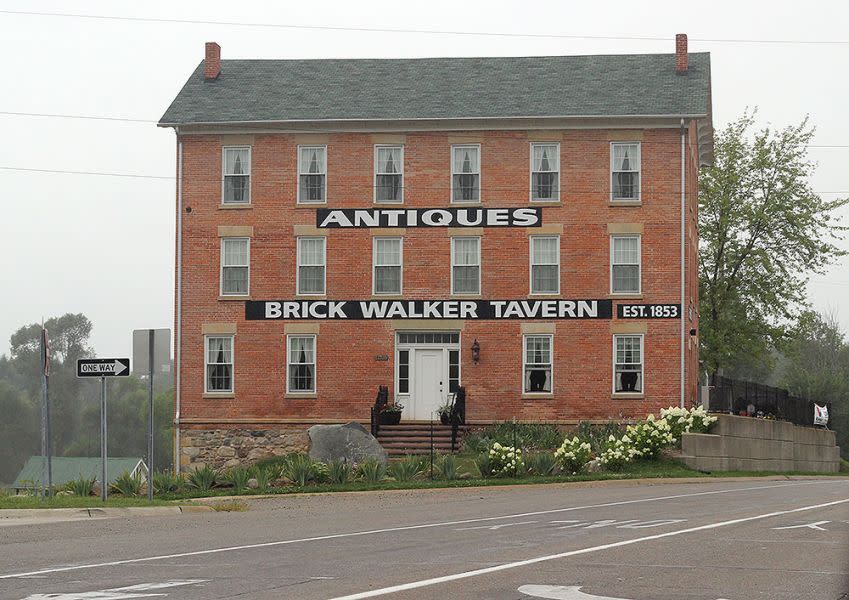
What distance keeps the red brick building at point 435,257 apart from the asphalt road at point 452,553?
1676cm

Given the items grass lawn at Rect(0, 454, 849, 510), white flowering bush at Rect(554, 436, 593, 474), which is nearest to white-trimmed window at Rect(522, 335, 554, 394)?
grass lawn at Rect(0, 454, 849, 510)

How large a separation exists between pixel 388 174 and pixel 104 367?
65.3 ft

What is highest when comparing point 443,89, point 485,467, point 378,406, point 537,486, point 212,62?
point 212,62

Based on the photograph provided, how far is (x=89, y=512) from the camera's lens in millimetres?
20375

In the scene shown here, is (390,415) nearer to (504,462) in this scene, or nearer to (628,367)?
(628,367)

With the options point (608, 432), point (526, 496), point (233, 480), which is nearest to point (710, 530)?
point (526, 496)

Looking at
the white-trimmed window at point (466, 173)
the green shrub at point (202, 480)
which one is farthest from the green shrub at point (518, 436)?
the green shrub at point (202, 480)

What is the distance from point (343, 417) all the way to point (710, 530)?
2417cm

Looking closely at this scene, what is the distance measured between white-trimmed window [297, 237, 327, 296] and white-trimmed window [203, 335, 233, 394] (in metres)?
2.75

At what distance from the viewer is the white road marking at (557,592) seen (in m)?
10.2

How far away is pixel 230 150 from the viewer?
135ft

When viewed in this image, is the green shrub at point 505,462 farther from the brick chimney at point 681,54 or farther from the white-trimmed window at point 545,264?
the brick chimney at point 681,54

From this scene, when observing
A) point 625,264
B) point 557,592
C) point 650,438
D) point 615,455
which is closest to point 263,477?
point 615,455

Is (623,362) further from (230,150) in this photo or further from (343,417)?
(230,150)
